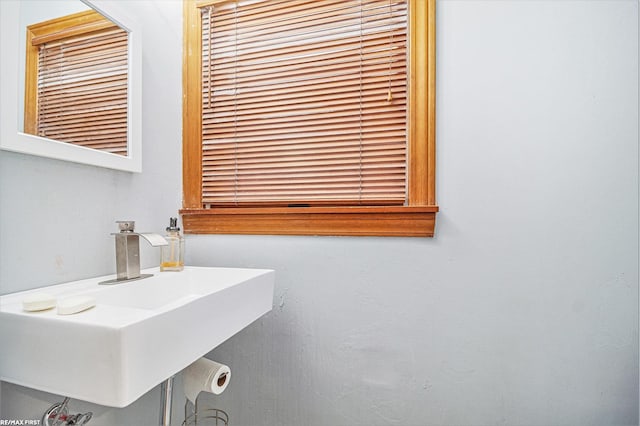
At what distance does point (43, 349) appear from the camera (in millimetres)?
539

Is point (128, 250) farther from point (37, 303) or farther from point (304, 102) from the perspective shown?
point (304, 102)

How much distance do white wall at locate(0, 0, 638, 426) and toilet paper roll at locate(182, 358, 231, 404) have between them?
9.0 inches

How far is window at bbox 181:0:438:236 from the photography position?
3.54 ft

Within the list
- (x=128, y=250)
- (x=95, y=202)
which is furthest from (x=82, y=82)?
(x=128, y=250)

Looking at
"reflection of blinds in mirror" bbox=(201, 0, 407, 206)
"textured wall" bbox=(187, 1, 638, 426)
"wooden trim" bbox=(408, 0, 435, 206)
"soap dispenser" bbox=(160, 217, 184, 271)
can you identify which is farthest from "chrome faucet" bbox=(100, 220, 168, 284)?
"wooden trim" bbox=(408, 0, 435, 206)

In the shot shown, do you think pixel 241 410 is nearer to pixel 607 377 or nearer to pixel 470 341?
pixel 470 341

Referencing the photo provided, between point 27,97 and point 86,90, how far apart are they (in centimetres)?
18

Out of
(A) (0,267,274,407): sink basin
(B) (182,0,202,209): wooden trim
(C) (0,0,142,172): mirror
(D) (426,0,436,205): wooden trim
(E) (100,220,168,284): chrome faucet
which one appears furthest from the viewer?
(B) (182,0,202,209): wooden trim

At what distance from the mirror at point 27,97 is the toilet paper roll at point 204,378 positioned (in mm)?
671

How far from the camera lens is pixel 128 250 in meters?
0.90

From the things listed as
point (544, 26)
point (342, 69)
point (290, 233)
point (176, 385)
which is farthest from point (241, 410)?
point (544, 26)

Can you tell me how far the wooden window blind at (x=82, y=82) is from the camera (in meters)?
0.78

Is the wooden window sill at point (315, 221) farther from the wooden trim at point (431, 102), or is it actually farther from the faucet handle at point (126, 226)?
the faucet handle at point (126, 226)

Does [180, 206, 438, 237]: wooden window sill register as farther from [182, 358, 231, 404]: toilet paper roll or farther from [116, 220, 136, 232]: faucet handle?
→ [182, 358, 231, 404]: toilet paper roll
